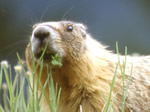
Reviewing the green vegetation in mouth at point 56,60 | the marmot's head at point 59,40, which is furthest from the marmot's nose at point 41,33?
the green vegetation in mouth at point 56,60

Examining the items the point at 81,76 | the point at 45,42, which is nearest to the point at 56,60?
the point at 45,42

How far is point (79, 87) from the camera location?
3.12 m

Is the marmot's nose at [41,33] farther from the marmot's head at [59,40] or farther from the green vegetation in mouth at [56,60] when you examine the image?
the green vegetation in mouth at [56,60]

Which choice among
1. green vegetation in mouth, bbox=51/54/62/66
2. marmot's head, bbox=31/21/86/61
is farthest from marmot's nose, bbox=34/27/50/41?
green vegetation in mouth, bbox=51/54/62/66

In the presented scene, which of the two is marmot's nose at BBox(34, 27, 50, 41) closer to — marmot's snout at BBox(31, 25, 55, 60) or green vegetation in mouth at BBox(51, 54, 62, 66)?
marmot's snout at BBox(31, 25, 55, 60)

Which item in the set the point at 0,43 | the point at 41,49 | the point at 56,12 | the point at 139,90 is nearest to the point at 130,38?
the point at 56,12

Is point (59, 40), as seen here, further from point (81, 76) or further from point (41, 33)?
point (81, 76)

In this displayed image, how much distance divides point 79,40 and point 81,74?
0.96ft

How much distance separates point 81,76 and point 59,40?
14.9 inches

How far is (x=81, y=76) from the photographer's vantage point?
3137 mm

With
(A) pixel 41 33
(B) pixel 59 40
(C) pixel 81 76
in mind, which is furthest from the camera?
(C) pixel 81 76

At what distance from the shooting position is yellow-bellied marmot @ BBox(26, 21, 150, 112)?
2991 mm

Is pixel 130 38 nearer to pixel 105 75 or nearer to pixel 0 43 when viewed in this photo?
pixel 0 43

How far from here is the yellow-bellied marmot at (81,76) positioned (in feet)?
9.81
